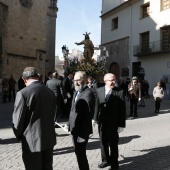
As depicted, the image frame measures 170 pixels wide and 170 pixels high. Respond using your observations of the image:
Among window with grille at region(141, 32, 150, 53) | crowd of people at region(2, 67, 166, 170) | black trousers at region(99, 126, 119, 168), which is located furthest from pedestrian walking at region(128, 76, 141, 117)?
window with grille at region(141, 32, 150, 53)

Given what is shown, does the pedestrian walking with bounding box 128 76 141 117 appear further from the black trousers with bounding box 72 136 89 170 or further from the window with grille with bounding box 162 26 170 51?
the window with grille with bounding box 162 26 170 51

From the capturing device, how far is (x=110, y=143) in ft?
19.1

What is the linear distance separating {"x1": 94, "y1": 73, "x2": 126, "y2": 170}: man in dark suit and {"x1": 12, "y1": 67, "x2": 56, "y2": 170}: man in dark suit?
1854 millimetres

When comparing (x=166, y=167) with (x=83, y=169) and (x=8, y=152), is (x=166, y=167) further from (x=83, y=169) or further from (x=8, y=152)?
(x=8, y=152)

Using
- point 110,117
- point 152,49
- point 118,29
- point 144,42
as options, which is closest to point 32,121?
point 110,117

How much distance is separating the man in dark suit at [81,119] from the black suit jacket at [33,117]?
96 cm

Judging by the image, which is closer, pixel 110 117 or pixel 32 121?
pixel 32 121

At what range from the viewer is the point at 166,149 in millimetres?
7445

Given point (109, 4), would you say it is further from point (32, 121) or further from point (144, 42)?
point (32, 121)

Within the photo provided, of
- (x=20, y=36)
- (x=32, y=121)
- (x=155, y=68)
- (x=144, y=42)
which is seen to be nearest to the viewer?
(x=32, y=121)

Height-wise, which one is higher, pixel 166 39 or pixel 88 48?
pixel 166 39

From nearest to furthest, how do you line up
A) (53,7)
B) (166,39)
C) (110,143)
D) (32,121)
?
(32,121), (110,143), (166,39), (53,7)

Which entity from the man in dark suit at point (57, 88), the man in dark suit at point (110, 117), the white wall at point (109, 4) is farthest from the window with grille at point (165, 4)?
the man in dark suit at point (110, 117)

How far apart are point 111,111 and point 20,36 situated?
2047 centimetres
